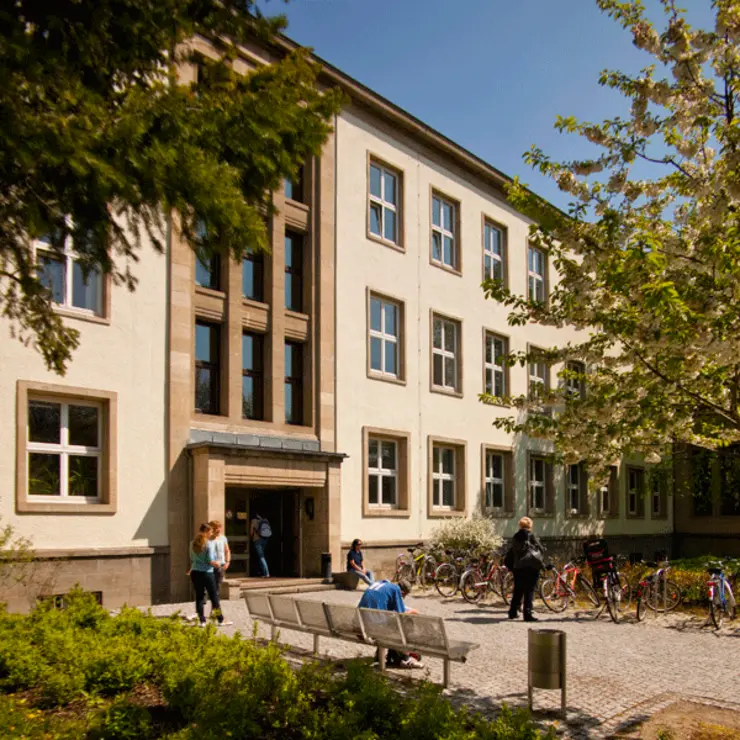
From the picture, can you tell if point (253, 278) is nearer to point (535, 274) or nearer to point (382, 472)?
point (382, 472)

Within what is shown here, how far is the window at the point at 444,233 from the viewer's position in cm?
2684

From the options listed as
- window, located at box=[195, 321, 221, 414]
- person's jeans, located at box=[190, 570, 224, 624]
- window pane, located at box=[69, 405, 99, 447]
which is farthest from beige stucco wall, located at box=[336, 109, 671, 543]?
person's jeans, located at box=[190, 570, 224, 624]

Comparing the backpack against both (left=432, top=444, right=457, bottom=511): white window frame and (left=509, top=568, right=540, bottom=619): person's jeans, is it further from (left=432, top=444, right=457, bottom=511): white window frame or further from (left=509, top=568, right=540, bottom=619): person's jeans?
(left=509, top=568, right=540, bottom=619): person's jeans

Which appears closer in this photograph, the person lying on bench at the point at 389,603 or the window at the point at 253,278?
the person lying on bench at the point at 389,603

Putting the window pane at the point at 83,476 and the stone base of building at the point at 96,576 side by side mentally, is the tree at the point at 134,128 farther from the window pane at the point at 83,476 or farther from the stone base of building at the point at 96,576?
the window pane at the point at 83,476

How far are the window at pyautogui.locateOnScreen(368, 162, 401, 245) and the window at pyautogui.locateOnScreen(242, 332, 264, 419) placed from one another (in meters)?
4.96

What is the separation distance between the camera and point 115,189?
6578mm

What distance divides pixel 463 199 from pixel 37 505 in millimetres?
16281

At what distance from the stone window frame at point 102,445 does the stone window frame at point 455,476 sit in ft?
33.1

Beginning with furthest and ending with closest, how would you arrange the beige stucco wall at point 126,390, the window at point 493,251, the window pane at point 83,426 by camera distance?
the window at point 493,251 → the window pane at point 83,426 → the beige stucco wall at point 126,390

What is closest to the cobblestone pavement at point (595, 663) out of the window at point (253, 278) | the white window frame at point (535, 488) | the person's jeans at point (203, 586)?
the person's jeans at point (203, 586)

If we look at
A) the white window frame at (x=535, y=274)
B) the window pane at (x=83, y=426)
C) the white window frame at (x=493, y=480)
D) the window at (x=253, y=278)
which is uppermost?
the white window frame at (x=535, y=274)

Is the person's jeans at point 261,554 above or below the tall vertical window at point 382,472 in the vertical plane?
below

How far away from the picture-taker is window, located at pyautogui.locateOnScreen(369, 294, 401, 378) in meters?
24.2
